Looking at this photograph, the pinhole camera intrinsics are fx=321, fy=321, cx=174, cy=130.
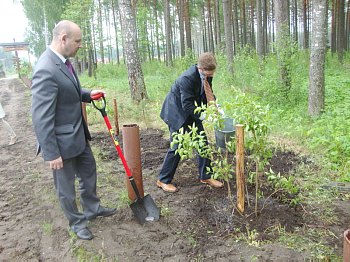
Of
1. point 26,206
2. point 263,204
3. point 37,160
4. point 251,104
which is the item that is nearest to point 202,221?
point 263,204

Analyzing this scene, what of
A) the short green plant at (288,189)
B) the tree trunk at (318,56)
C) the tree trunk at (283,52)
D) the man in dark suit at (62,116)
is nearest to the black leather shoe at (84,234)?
the man in dark suit at (62,116)

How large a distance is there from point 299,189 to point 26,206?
11.3ft

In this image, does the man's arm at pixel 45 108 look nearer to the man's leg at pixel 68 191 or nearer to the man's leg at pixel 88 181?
the man's leg at pixel 68 191

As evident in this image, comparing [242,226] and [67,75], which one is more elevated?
[67,75]

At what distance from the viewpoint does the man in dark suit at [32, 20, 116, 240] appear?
2795 mm

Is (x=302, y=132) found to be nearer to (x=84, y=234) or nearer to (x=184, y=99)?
(x=184, y=99)

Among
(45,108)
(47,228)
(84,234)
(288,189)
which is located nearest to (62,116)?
(45,108)

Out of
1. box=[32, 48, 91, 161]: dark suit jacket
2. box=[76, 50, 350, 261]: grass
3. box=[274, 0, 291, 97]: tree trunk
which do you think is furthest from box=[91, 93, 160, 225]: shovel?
box=[274, 0, 291, 97]: tree trunk

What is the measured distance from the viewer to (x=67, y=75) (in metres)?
2.96

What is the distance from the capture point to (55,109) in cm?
289

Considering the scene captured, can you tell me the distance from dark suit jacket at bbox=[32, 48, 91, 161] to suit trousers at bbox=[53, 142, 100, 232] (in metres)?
0.21

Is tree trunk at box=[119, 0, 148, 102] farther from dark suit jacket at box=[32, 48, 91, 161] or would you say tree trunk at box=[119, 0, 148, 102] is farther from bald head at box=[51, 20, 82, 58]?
bald head at box=[51, 20, 82, 58]

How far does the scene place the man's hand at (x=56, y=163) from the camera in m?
2.86

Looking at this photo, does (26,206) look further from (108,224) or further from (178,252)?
(178,252)
